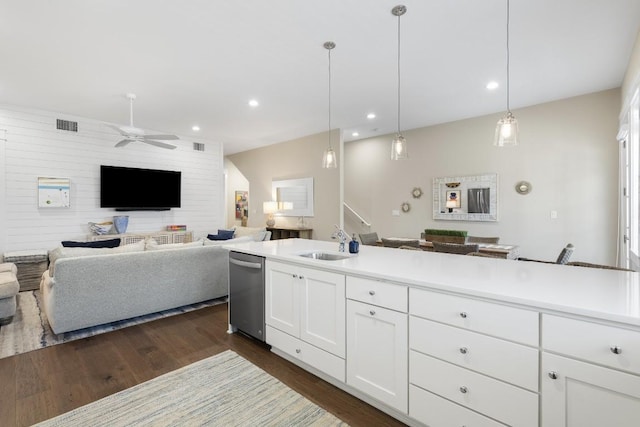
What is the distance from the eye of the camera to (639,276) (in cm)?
177

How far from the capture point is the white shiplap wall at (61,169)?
16.7ft

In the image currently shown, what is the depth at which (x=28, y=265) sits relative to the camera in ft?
16.0

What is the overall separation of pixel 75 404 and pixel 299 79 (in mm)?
3852

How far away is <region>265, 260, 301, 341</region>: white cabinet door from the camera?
96.7 inches

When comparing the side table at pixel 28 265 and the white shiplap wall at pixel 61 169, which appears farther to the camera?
the white shiplap wall at pixel 61 169

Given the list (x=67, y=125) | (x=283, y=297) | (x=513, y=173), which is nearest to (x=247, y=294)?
(x=283, y=297)

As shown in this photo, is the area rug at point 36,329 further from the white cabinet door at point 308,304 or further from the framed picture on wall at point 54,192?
the framed picture on wall at point 54,192

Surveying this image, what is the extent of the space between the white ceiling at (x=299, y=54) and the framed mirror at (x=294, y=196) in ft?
7.40

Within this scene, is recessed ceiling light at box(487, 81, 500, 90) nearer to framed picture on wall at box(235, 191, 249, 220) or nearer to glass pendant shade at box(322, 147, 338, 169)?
glass pendant shade at box(322, 147, 338, 169)

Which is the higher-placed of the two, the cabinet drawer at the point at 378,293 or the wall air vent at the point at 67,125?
the wall air vent at the point at 67,125

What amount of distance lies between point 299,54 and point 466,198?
13.7ft

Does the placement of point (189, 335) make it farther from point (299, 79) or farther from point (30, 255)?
point (30, 255)

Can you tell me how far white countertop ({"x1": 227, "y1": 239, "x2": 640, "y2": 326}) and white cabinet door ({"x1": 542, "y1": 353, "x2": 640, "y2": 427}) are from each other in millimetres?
226

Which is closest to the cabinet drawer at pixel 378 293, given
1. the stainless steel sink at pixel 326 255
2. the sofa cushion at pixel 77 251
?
the stainless steel sink at pixel 326 255
